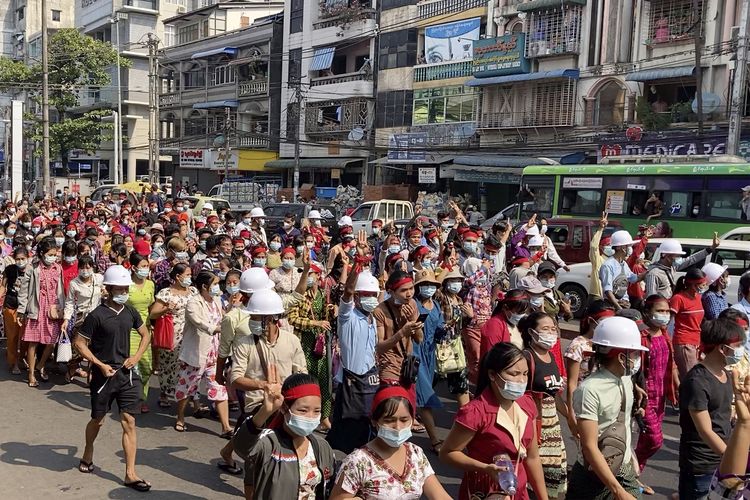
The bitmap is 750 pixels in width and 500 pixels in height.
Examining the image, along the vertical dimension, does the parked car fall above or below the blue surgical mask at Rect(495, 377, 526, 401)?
below

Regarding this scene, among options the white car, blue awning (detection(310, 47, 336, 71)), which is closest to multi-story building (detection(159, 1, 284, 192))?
blue awning (detection(310, 47, 336, 71))

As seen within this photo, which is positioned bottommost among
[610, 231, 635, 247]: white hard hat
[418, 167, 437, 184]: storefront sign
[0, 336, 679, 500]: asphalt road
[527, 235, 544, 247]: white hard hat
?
[0, 336, 679, 500]: asphalt road

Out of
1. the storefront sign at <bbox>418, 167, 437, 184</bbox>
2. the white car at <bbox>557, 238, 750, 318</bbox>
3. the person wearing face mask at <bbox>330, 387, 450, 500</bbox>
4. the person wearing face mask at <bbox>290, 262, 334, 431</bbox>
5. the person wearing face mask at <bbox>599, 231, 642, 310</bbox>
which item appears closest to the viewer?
the person wearing face mask at <bbox>330, 387, 450, 500</bbox>

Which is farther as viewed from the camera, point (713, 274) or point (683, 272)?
point (683, 272)

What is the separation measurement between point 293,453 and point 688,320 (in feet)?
15.6

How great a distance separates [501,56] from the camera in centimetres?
3102

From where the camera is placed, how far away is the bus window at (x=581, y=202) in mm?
19172

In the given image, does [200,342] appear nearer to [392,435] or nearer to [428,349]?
[428,349]

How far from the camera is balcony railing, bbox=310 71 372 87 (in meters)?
38.2

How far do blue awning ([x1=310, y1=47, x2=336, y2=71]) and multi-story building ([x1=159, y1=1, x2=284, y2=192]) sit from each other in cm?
299

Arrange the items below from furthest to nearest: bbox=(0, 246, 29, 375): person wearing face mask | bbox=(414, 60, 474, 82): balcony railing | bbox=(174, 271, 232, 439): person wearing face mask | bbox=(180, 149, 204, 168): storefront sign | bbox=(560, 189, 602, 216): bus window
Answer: bbox=(180, 149, 204, 168): storefront sign, bbox=(414, 60, 474, 82): balcony railing, bbox=(560, 189, 602, 216): bus window, bbox=(0, 246, 29, 375): person wearing face mask, bbox=(174, 271, 232, 439): person wearing face mask

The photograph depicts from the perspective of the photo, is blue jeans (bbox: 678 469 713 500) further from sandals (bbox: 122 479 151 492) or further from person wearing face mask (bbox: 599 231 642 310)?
person wearing face mask (bbox: 599 231 642 310)

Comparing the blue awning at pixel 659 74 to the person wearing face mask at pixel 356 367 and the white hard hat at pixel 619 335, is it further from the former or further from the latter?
the white hard hat at pixel 619 335

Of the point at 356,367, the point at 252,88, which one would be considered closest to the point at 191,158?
the point at 252,88
